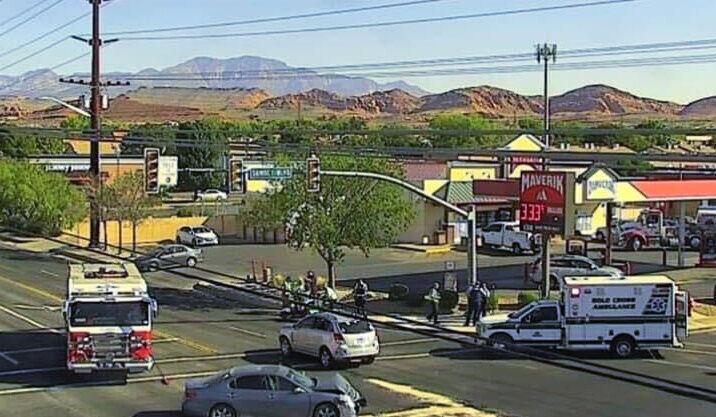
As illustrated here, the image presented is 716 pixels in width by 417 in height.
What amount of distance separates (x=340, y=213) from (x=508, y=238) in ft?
62.6

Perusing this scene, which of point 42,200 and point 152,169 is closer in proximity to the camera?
point 152,169

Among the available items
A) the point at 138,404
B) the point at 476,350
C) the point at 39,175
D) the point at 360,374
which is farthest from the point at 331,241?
the point at 39,175

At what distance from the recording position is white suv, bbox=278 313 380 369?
28797 millimetres

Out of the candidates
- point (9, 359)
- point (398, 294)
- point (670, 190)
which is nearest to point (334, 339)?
point (9, 359)

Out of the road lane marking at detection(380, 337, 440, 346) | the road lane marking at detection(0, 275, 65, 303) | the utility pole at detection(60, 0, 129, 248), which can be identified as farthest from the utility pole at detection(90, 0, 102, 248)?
the road lane marking at detection(380, 337, 440, 346)

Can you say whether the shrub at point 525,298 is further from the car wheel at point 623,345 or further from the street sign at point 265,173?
the street sign at point 265,173

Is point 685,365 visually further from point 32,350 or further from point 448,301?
point 32,350

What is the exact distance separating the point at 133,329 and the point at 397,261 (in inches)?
1291

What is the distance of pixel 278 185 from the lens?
4903cm

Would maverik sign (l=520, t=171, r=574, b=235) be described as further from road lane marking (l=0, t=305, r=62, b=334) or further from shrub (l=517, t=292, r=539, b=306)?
road lane marking (l=0, t=305, r=62, b=334)

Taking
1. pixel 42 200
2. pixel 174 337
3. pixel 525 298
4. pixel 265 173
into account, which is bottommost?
pixel 174 337

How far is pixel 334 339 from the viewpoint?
2889cm

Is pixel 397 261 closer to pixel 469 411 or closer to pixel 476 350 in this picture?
pixel 476 350

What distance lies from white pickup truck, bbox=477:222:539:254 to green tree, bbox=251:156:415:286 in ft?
52.1
